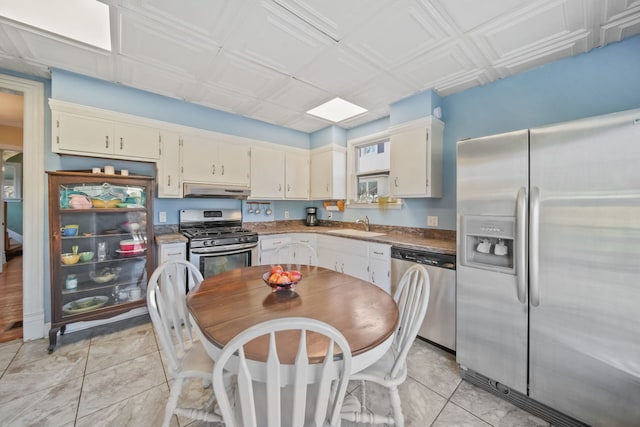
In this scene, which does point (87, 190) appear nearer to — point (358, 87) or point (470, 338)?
point (358, 87)

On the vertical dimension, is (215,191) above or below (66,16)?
below

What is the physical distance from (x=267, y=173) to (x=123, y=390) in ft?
8.83

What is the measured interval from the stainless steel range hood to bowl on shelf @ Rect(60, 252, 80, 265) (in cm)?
113

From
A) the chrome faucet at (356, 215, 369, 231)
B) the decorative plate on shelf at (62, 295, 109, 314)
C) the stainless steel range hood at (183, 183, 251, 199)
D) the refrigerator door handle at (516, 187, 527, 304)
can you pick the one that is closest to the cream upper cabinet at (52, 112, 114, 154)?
the stainless steel range hood at (183, 183, 251, 199)

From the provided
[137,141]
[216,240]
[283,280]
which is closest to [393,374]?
[283,280]

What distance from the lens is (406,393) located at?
172 centimetres

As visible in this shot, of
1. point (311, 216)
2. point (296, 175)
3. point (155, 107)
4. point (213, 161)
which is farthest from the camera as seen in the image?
point (311, 216)

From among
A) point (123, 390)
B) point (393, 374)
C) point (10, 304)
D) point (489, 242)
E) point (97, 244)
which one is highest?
point (489, 242)

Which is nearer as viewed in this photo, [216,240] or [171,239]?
[171,239]

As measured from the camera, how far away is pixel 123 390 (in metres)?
1.70

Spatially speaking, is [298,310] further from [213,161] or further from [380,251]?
[213,161]

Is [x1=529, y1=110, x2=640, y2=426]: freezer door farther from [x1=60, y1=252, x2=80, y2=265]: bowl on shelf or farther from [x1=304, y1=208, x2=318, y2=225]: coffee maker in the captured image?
[x1=60, y1=252, x2=80, y2=265]: bowl on shelf

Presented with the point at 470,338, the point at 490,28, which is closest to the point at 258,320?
the point at 470,338

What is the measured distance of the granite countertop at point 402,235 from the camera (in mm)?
2271
